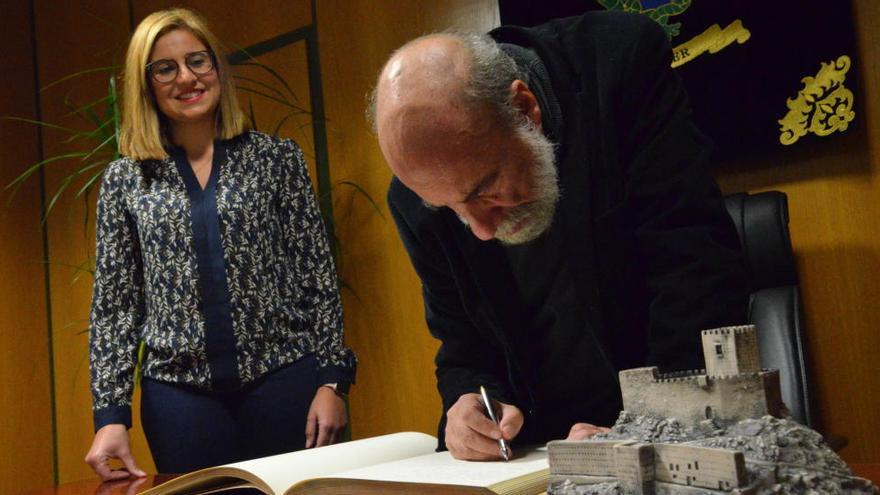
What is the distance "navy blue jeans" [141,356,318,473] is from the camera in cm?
187

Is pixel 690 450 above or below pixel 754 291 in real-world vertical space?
below

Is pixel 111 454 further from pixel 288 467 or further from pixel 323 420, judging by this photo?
pixel 288 467

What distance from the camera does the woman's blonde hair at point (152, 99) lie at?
2.10 m

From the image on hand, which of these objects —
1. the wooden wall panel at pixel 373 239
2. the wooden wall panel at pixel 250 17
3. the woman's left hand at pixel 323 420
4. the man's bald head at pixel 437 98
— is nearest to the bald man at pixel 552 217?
the man's bald head at pixel 437 98

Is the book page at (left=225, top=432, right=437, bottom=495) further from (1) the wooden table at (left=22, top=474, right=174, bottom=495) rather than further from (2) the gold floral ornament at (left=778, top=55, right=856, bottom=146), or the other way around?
(2) the gold floral ornament at (left=778, top=55, right=856, bottom=146)

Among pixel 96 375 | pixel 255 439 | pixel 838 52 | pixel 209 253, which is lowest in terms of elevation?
pixel 255 439

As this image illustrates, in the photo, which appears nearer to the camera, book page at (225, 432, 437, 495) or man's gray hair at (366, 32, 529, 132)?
book page at (225, 432, 437, 495)

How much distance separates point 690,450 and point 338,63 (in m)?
3.06

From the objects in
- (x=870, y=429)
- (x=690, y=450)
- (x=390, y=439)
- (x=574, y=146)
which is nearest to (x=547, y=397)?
(x=390, y=439)

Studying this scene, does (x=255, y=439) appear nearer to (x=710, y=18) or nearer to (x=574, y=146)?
(x=574, y=146)

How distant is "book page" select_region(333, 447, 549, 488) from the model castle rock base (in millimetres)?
131

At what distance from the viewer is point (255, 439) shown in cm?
187

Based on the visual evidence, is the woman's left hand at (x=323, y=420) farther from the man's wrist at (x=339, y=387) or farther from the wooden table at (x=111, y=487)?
the wooden table at (x=111, y=487)

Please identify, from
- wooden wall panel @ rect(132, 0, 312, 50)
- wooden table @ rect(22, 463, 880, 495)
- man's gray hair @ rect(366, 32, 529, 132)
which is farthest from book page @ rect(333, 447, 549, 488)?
wooden wall panel @ rect(132, 0, 312, 50)
